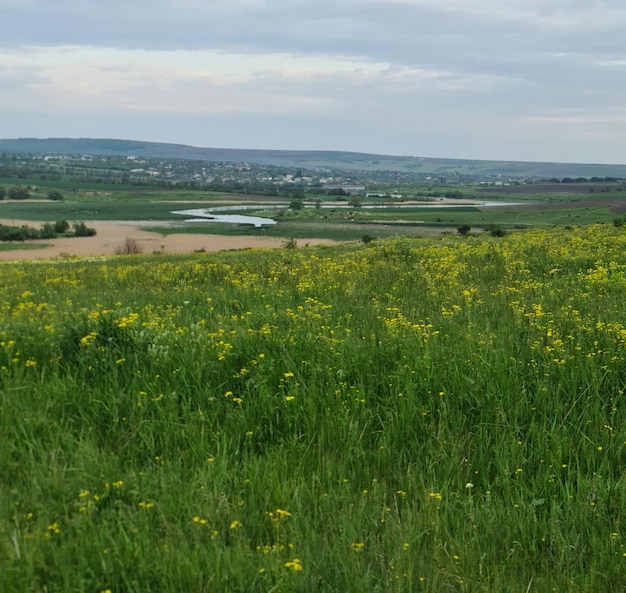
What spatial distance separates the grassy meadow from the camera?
9.78 feet

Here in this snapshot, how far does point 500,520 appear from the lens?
3.49 m

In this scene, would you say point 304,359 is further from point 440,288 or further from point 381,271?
point 381,271

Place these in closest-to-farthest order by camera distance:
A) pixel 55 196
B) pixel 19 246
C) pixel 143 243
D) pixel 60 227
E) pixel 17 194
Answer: pixel 19 246
pixel 143 243
pixel 60 227
pixel 17 194
pixel 55 196

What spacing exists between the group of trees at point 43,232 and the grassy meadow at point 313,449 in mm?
101308

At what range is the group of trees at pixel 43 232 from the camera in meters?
96.6

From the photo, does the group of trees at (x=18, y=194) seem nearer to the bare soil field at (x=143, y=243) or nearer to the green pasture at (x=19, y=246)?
the bare soil field at (x=143, y=243)

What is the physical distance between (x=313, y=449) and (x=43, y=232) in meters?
110

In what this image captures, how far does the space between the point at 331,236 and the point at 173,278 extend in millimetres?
85424

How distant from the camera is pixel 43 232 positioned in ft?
335

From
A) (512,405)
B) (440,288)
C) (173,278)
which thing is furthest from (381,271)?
(512,405)

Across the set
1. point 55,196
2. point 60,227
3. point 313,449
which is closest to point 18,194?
point 55,196

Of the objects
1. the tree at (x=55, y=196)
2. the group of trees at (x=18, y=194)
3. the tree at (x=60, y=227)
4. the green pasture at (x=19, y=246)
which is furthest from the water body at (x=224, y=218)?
the group of trees at (x=18, y=194)

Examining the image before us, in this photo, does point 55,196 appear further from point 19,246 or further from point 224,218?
point 19,246

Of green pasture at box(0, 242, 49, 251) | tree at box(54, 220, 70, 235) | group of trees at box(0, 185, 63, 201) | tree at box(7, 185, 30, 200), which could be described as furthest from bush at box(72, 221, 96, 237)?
tree at box(7, 185, 30, 200)
